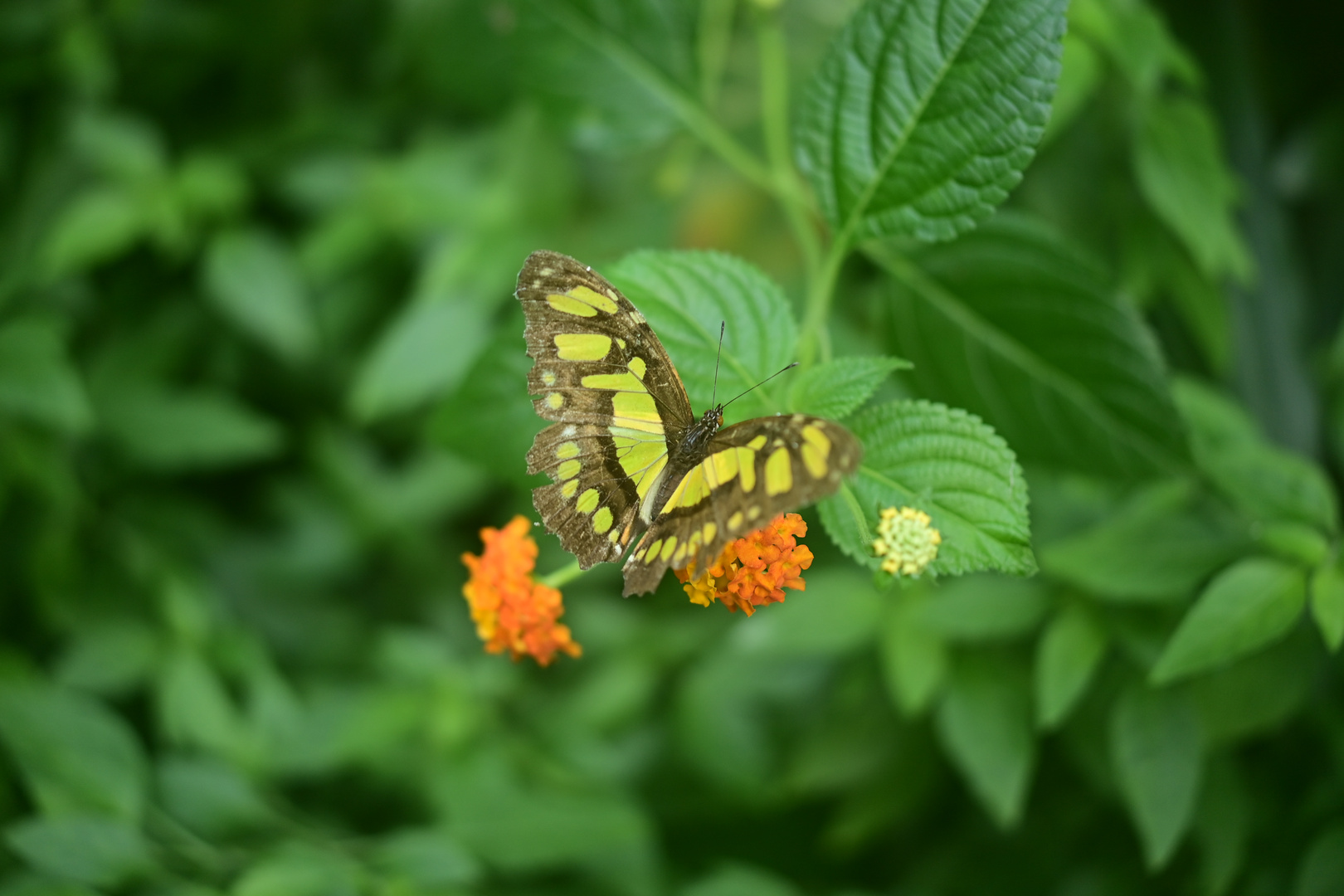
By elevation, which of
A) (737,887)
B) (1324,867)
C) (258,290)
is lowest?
(1324,867)

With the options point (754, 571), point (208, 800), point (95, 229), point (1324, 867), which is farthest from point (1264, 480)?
point (95, 229)

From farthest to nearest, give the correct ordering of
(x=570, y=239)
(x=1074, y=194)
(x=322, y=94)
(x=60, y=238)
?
(x=322, y=94) < (x=570, y=239) < (x=60, y=238) < (x=1074, y=194)

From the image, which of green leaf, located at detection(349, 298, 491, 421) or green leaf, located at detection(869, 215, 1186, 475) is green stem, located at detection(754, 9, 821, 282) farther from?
green leaf, located at detection(349, 298, 491, 421)

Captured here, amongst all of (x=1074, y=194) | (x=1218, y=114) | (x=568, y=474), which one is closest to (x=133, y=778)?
(x=568, y=474)

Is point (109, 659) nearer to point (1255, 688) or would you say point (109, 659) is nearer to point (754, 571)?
point (754, 571)

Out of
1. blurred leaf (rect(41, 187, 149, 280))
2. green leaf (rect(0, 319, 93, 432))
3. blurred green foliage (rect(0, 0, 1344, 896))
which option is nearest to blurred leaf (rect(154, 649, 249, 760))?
blurred green foliage (rect(0, 0, 1344, 896))

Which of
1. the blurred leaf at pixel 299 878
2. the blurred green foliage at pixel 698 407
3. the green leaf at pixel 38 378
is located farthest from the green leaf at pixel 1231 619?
the green leaf at pixel 38 378

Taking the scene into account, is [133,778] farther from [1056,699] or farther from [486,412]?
[1056,699]
